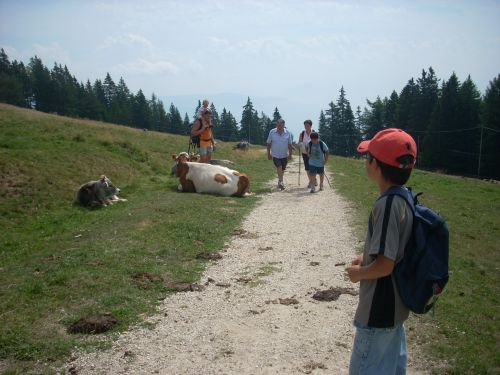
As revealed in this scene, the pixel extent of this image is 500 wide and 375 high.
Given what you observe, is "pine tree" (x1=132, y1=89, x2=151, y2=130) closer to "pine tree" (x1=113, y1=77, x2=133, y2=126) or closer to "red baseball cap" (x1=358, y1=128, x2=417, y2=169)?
"pine tree" (x1=113, y1=77, x2=133, y2=126)

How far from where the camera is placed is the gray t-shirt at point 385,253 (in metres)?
3.14

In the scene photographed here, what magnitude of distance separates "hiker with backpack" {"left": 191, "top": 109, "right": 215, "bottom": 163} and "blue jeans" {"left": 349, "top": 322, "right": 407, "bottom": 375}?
47.4ft

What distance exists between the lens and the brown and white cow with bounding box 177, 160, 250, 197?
1573 cm

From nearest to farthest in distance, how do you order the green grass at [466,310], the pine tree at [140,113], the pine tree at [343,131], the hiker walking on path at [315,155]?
the green grass at [466,310]
the hiker walking on path at [315,155]
the pine tree at [343,131]
the pine tree at [140,113]

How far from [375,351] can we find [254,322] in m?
2.95

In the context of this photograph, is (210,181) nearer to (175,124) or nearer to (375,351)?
(375,351)

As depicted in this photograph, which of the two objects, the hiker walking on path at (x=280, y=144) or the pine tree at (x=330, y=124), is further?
the pine tree at (x=330, y=124)

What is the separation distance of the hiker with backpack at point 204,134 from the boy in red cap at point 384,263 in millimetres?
14193

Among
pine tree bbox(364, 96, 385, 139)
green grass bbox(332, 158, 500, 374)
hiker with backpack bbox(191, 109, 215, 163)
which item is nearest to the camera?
green grass bbox(332, 158, 500, 374)

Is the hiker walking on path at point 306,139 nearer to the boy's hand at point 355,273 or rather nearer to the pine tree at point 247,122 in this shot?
the boy's hand at point 355,273

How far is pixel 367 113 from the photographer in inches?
4183

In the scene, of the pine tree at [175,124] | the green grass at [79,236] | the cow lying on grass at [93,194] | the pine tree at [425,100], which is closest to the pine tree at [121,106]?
the pine tree at [175,124]

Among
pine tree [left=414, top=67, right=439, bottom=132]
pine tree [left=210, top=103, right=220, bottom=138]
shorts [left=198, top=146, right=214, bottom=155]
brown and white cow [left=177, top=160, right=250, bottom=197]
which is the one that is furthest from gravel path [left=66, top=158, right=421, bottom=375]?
pine tree [left=210, top=103, right=220, bottom=138]

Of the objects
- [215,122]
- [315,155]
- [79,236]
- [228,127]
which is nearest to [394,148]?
[79,236]
